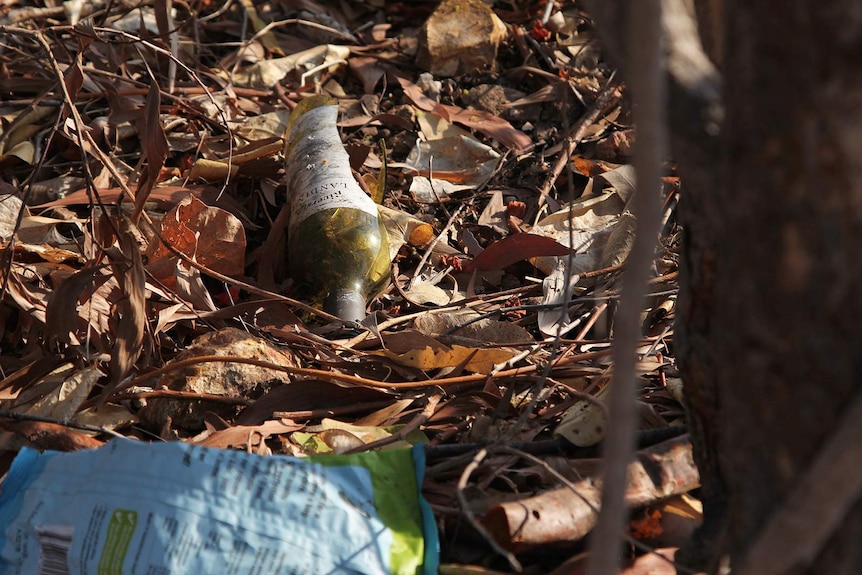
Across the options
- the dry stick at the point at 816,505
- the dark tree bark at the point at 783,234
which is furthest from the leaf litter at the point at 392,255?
the dry stick at the point at 816,505

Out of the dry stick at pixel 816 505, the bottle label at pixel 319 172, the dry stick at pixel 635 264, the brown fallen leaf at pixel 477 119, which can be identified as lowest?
the brown fallen leaf at pixel 477 119

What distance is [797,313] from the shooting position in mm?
629

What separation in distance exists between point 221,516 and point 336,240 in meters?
0.92

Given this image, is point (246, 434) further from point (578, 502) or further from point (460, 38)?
point (460, 38)

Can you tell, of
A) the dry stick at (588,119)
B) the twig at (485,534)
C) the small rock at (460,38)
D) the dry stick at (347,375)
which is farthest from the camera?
the small rock at (460,38)

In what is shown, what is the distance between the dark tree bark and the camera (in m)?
0.58

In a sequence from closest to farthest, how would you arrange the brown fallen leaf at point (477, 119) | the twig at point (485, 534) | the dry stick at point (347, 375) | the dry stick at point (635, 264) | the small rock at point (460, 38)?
the dry stick at point (635, 264), the twig at point (485, 534), the dry stick at point (347, 375), the brown fallen leaf at point (477, 119), the small rock at point (460, 38)

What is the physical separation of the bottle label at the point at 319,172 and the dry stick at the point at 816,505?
1274mm

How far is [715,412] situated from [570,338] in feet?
2.54

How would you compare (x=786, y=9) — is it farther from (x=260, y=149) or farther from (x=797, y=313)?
(x=260, y=149)

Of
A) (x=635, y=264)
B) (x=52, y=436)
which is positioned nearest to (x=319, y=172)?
(x=52, y=436)

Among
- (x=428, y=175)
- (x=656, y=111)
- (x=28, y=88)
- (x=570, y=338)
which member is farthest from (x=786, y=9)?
(x=28, y=88)

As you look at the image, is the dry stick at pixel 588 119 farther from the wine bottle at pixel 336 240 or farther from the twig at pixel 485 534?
the twig at pixel 485 534

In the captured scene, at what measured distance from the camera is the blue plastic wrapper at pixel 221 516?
92cm
